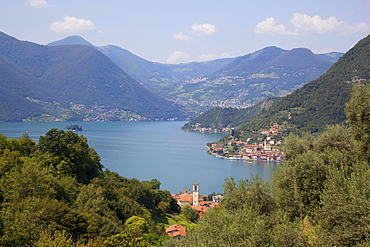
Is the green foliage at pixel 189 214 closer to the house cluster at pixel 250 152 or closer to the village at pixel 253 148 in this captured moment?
the village at pixel 253 148

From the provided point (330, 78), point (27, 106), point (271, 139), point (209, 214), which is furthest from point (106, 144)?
point (27, 106)

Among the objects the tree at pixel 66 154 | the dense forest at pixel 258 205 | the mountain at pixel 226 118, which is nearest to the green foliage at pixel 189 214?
the tree at pixel 66 154

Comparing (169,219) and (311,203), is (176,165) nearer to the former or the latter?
(169,219)

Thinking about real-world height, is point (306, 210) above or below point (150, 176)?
above

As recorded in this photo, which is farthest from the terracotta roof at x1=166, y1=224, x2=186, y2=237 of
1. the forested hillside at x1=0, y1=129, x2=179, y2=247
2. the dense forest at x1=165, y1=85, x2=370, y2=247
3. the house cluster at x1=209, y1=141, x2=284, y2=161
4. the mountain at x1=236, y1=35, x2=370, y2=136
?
the mountain at x1=236, y1=35, x2=370, y2=136

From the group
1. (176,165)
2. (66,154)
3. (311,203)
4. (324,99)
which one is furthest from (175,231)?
(324,99)

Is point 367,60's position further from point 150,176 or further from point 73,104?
point 73,104

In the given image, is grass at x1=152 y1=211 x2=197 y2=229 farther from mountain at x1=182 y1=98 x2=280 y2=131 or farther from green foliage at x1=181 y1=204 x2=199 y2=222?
mountain at x1=182 y1=98 x2=280 y2=131
